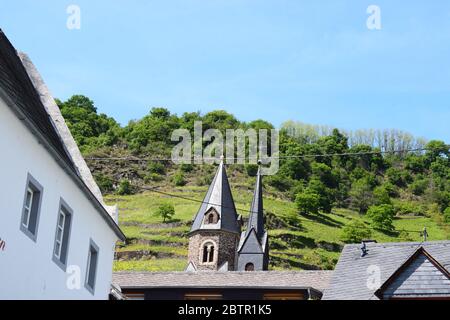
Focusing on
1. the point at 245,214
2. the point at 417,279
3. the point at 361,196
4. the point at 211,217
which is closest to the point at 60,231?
the point at 417,279

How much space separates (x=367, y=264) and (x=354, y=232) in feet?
262

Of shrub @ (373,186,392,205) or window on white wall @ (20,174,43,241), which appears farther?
shrub @ (373,186,392,205)

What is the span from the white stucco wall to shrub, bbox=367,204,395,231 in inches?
3920

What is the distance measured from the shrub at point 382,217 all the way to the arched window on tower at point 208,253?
52479 millimetres

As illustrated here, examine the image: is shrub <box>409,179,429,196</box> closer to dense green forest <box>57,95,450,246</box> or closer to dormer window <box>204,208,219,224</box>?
dense green forest <box>57,95,450,246</box>

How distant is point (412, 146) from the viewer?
6024 inches

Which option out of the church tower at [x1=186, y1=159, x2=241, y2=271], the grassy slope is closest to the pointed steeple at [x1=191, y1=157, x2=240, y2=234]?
the church tower at [x1=186, y1=159, x2=241, y2=271]

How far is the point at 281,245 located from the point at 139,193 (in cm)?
3152

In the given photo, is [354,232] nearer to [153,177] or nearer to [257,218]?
[257,218]

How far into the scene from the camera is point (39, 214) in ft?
52.5

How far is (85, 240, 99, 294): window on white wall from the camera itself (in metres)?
19.6

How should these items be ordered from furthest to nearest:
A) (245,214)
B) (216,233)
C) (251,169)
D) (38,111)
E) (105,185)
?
(251,169), (105,185), (245,214), (216,233), (38,111)

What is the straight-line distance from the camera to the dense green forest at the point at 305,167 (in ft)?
418
